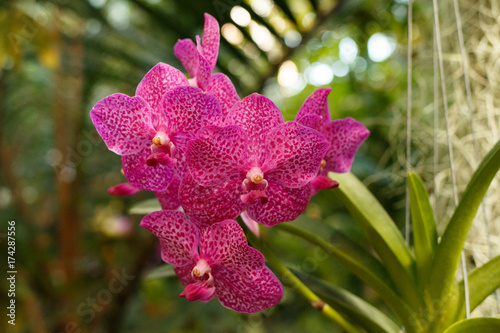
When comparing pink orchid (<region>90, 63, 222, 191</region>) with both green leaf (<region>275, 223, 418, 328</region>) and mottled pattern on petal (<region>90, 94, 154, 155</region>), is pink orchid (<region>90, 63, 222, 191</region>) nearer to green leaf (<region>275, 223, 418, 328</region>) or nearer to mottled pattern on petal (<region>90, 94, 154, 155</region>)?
mottled pattern on petal (<region>90, 94, 154, 155</region>)

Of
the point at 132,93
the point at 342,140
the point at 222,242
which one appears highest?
the point at 342,140

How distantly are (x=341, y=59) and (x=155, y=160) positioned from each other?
156 centimetres

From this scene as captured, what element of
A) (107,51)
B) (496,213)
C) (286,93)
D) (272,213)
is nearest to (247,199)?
(272,213)

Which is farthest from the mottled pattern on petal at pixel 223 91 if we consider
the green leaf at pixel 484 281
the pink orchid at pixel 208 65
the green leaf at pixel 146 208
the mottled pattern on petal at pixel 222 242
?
the green leaf at pixel 484 281

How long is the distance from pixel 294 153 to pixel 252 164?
0.13 ft

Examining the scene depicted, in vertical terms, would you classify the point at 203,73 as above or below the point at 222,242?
above

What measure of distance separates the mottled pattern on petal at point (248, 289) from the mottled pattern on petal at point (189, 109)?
14cm

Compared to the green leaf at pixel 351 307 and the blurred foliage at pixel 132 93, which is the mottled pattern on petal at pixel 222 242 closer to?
the green leaf at pixel 351 307

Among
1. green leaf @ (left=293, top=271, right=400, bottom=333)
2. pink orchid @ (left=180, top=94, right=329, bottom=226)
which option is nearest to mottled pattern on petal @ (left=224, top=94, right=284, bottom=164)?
pink orchid @ (left=180, top=94, right=329, bottom=226)

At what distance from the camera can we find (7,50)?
0.95m

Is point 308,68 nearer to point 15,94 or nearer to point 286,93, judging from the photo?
point 286,93

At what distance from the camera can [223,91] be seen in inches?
15.5

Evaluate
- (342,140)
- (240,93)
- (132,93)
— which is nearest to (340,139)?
(342,140)

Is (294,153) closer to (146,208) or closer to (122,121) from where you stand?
(122,121)
